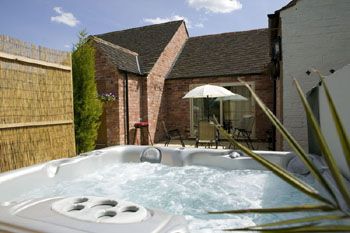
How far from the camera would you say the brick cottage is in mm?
10258

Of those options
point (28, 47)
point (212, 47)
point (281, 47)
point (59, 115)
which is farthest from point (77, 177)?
point (212, 47)

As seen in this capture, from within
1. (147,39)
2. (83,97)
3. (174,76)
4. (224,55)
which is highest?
(147,39)

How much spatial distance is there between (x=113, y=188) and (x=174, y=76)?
8622 millimetres

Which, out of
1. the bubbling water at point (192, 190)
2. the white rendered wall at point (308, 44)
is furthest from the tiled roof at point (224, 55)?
the bubbling water at point (192, 190)

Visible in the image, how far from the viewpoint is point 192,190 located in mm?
4469

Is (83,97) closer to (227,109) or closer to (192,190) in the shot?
(192,190)

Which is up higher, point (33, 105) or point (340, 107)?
point (33, 105)

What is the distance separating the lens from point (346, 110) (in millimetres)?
3369

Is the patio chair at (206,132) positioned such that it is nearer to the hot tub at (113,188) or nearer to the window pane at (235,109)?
the hot tub at (113,188)

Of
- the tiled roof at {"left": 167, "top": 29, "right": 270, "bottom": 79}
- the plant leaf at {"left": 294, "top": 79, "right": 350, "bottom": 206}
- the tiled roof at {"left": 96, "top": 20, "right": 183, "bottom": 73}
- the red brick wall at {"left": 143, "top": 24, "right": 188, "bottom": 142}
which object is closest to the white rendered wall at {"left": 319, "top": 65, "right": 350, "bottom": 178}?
the plant leaf at {"left": 294, "top": 79, "right": 350, "bottom": 206}

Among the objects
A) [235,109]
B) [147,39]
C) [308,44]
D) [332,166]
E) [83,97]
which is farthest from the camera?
[147,39]

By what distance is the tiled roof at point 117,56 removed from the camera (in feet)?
33.8

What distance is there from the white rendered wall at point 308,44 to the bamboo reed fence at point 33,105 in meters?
4.99

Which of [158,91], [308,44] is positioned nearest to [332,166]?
[308,44]
